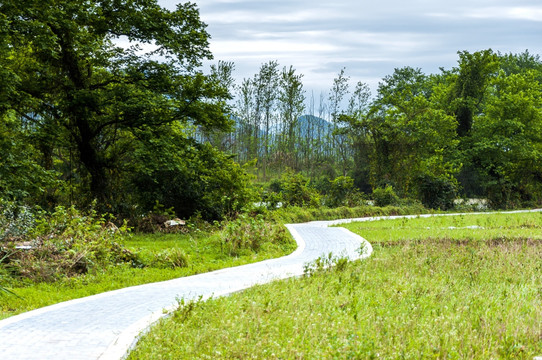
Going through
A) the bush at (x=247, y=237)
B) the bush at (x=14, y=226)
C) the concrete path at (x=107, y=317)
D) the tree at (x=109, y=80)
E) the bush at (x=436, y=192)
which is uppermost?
the tree at (x=109, y=80)

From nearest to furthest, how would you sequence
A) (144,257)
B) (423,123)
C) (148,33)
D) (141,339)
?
(141,339) → (144,257) → (148,33) → (423,123)

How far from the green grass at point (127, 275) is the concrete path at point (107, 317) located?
397 millimetres

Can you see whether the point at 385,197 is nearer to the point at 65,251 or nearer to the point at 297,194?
the point at 297,194

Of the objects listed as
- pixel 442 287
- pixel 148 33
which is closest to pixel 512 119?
pixel 148 33

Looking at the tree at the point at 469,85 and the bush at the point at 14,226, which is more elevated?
the tree at the point at 469,85

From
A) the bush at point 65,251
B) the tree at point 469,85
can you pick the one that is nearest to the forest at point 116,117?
the bush at point 65,251

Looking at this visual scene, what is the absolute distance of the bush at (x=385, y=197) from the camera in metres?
29.0

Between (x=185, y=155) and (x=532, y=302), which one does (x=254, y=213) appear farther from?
(x=532, y=302)

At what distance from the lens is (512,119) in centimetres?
3966

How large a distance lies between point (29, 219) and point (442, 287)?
880 cm

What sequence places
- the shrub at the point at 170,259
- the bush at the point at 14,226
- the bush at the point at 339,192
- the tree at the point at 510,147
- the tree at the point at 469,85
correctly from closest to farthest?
1. the bush at the point at 14,226
2. the shrub at the point at 170,259
3. the bush at the point at 339,192
4. the tree at the point at 510,147
5. the tree at the point at 469,85

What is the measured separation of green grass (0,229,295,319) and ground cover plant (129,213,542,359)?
102 inches

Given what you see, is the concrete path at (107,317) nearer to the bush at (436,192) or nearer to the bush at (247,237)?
the bush at (247,237)

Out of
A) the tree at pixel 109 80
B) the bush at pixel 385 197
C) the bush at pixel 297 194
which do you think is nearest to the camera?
the tree at pixel 109 80
